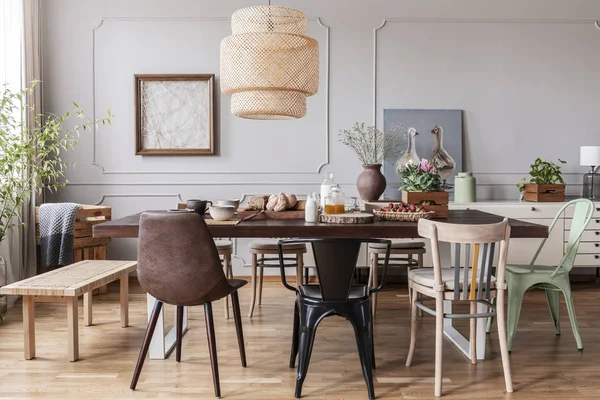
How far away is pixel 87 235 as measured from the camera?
4.52 m

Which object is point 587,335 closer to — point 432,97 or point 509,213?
point 509,213

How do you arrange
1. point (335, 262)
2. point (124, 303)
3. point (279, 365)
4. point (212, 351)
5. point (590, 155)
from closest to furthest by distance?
1. point (335, 262)
2. point (212, 351)
3. point (279, 365)
4. point (124, 303)
5. point (590, 155)

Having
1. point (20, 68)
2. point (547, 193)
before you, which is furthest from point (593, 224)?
point (20, 68)

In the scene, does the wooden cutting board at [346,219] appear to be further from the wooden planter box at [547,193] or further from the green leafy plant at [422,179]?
the wooden planter box at [547,193]

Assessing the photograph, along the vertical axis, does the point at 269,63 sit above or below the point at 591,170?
above

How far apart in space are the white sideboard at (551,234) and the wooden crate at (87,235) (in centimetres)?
292

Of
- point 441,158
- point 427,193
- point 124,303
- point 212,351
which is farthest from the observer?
point 441,158

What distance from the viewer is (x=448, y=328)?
339cm

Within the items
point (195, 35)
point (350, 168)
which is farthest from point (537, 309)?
point (195, 35)

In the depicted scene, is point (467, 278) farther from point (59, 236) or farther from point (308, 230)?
point (59, 236)

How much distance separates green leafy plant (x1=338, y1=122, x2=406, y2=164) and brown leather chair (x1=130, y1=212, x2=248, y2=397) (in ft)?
9.09

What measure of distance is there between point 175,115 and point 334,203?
8.42 ft

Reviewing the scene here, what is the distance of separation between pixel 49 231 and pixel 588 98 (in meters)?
4.83

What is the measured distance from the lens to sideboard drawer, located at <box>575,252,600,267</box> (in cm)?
464
